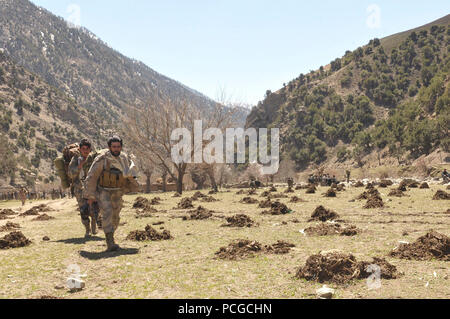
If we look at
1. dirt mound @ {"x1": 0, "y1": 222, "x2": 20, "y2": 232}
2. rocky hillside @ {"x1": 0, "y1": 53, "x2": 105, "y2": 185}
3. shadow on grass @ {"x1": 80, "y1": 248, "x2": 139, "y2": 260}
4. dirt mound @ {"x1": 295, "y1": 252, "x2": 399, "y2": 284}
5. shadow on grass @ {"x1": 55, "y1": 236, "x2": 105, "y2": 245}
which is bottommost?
dirt mound @ {"x1": 0, "y1": 222, "x2": 20, "y2": 232}

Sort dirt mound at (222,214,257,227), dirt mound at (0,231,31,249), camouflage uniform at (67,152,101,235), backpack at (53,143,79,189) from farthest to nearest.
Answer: dirt mound at (222,214,257,227) < backpack at (53,143,79,189) < camouflage uniform at (67,152,101,235) < dirt mound at (0,231,31,249)

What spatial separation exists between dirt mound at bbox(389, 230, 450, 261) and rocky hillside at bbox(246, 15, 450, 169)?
66.9 metres

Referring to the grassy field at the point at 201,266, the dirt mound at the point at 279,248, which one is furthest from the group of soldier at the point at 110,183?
the dirt mound at the point at 279,248

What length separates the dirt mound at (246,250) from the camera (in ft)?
22.9

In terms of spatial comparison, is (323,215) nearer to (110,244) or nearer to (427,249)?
(427,249)

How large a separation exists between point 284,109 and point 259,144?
15.4 meters

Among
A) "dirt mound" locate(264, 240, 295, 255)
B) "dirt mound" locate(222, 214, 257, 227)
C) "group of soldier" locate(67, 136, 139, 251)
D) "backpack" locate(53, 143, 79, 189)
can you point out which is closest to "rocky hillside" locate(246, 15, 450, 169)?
"dirt mound" locate(222, 214, 257, 227)

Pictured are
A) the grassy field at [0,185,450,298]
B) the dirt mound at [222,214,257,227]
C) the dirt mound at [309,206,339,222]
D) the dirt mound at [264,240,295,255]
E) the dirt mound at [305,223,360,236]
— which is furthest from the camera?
the dirt mound at [309,206,339,222]

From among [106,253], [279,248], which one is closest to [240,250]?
[279,248]

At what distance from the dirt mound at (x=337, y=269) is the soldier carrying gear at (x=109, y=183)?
405cm

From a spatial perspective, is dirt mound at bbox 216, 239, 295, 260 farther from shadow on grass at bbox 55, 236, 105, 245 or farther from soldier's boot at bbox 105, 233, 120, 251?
shadow on grass at bbox 55, 236, 105, 245

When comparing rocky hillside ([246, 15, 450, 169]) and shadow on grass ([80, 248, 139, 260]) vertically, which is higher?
rocky hillside ([246, 15, 450, 169])

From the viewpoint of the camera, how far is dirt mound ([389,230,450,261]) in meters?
6.32
